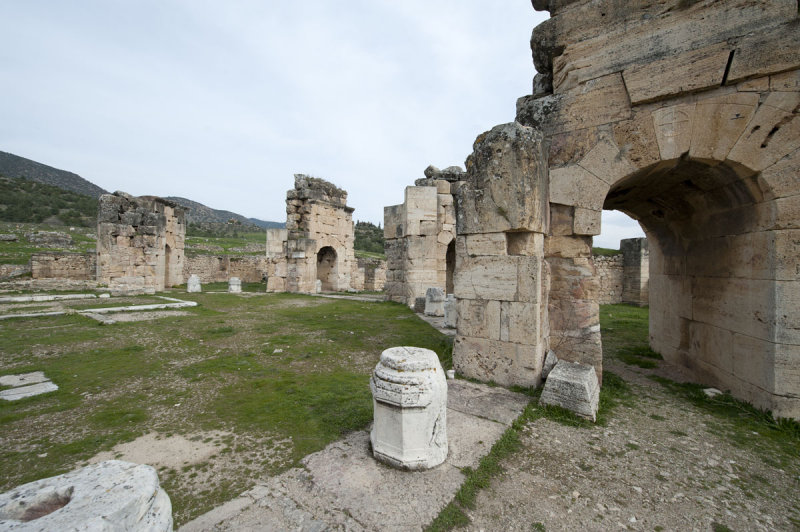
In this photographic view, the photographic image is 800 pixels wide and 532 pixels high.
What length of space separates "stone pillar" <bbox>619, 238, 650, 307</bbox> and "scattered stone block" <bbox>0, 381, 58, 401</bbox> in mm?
16097

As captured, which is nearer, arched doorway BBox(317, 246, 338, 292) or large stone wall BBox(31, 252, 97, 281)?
large stone wall BBox(31, 252, 97, 281)

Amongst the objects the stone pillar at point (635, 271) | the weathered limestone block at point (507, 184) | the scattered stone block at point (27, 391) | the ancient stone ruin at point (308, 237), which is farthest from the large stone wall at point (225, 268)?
the weathered limestone block at point (507, 184)

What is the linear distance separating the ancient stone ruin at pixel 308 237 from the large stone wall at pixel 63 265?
9.47 meters

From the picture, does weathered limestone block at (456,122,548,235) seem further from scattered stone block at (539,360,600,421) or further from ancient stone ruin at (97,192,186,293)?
ancient stone ruin at (97,192,186,293)

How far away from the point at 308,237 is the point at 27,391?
12.5 m

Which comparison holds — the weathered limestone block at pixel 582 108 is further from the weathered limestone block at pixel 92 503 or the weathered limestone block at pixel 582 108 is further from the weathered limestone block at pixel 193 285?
the weathered limestone block at pixel 193 285

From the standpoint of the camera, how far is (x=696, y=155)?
381cm

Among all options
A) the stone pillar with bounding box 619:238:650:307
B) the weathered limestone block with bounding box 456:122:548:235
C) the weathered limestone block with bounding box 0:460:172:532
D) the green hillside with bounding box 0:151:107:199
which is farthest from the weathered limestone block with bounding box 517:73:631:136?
the green hillside with bounding box 0:151:107:199

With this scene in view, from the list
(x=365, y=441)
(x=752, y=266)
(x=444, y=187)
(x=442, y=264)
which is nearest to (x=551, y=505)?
(x=365, y=441)

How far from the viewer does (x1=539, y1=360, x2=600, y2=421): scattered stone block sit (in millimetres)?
3541

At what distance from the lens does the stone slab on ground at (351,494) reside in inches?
83.0

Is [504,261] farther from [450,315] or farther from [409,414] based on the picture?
[450,315]

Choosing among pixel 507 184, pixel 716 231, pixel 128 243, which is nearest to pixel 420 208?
pixel 507 184

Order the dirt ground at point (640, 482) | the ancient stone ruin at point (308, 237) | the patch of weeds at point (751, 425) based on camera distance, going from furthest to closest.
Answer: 1. the ancient stone ruin at point (308, 237)
2. the patch of weeds at point (751, 425)
3. the dirt ground at point (640, 482)
